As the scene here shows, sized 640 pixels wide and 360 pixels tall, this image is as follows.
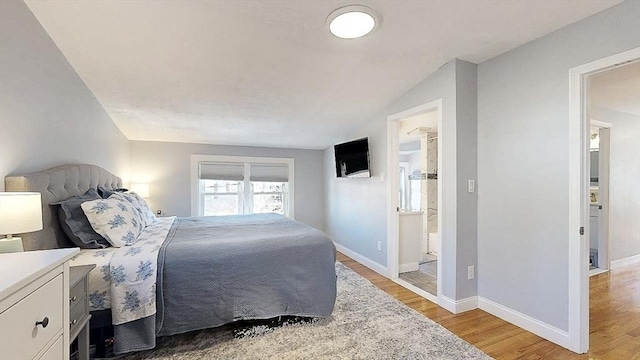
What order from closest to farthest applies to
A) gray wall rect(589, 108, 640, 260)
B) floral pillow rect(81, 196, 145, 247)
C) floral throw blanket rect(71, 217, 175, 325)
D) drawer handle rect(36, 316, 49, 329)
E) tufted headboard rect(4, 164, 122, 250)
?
1. drawer handle rect(36, 316, 49, 329)
2. tufted headboard rect(4, 164, 122, 250)
3. floral throw blanket rect(71, 217, 175, 325)
4. floral pillow rect(81, 196, 145, 247)
5. gray wall rect(589, 108, 640, 260)

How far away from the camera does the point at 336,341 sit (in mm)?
2096

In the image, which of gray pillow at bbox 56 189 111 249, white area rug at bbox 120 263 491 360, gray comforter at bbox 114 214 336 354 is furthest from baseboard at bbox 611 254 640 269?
gray pillow at bbox 56 189 111 249

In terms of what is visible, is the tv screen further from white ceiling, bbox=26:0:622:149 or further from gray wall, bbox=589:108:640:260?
gray wall, bbox=589:108:640:260

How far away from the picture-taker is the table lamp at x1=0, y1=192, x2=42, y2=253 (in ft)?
4.15

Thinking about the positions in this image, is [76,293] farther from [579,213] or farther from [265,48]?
[579,213]

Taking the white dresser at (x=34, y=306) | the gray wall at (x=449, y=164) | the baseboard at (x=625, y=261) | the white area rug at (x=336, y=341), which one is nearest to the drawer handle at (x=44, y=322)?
the white dresser at (x=34, y=306)

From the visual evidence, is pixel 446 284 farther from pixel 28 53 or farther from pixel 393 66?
pixel 28 53

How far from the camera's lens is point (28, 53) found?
1.85 metres

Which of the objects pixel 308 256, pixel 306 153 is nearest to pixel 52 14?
pixel 308 256

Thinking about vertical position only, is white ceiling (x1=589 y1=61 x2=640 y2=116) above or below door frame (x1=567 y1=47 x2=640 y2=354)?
above

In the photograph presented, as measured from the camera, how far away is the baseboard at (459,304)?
2.60m

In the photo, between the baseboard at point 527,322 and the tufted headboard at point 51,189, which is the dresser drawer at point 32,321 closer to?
the tufted headboard at point 51,189

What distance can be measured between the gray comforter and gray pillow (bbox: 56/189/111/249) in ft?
1.46

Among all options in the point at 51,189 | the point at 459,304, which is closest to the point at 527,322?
the point at 459,304
